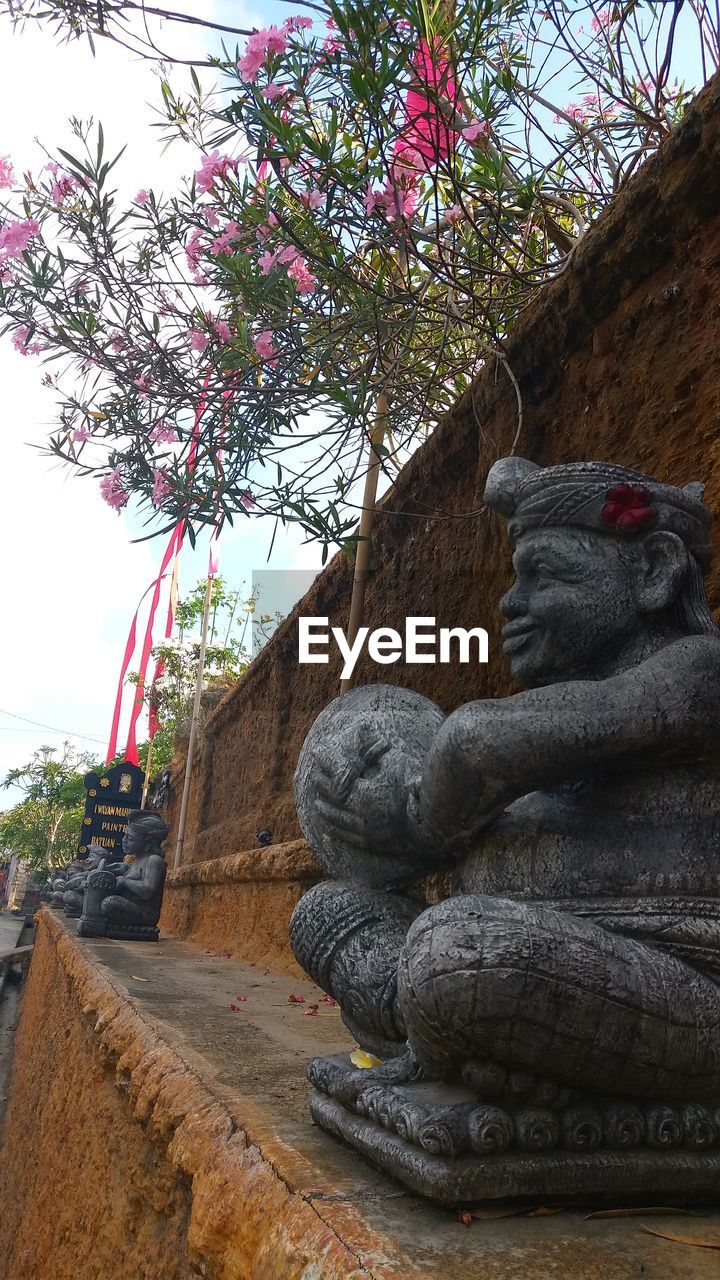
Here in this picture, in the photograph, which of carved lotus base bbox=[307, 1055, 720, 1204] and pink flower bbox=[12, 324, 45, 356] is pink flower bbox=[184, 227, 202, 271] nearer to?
pink flower bbox=[12, 324, 45, 356]

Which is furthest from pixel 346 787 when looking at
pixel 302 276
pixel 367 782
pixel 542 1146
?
pixel 302 276

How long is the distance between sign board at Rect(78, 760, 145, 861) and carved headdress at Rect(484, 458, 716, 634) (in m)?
13.1

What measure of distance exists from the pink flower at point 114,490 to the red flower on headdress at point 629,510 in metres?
3.19

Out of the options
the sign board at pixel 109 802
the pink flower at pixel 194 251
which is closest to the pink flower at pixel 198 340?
the pink flower at pixel 194 251

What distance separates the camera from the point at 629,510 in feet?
4.65

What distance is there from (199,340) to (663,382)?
8.08 feet

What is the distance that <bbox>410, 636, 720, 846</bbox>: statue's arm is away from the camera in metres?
1.21

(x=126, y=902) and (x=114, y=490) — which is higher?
(x=114, y=490)

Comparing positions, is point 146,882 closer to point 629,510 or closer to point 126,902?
point 126,902

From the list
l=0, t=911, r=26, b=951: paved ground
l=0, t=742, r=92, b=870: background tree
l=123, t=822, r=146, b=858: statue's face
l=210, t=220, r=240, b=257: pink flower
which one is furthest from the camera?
l=0, t=742, r=92, b=870: background tree

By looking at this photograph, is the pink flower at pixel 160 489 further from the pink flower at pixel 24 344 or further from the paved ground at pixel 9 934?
the paved ground at pixel 9 934

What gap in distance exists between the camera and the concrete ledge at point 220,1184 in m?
0.94

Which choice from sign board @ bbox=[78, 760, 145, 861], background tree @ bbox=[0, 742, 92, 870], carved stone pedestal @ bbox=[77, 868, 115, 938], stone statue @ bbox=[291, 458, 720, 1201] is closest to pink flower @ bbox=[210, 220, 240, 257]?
stone statue @ bbox=[291, 458, 720, 1201]

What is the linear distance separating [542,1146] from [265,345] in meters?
3.49
